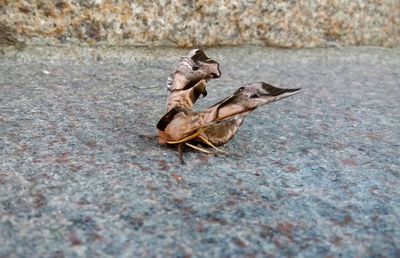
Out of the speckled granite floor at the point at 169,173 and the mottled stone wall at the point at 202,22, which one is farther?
the mottled stone wall at the point at 202,22

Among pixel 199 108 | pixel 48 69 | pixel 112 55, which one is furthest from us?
pixel 112 55

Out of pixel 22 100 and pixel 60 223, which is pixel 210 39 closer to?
pixel 22 100

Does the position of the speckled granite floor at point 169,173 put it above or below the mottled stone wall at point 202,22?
below

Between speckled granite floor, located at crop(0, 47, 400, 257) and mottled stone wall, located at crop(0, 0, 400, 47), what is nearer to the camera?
speckled granite floor, located at crop(0, 47, 400, 257)

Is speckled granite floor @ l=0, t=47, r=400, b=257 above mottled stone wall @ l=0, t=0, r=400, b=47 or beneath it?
beneath

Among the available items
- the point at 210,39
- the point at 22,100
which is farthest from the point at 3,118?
the point at 210,39
